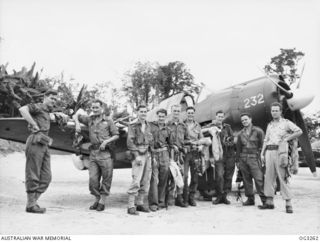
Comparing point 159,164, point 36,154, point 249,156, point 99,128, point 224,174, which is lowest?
point 224,174

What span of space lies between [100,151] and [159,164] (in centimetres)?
109

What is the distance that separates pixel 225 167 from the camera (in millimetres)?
7324

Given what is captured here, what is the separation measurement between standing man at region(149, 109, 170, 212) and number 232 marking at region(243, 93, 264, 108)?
2680mm

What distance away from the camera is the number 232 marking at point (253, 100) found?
816 cm

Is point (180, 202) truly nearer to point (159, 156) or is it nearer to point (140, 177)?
point (159, 156)

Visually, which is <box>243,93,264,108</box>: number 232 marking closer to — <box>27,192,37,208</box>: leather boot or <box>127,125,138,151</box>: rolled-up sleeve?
<box>127,125,138,151</box>: rolled-up sleeve

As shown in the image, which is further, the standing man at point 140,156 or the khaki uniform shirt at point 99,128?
the khaki uniform shirt at point 99,128

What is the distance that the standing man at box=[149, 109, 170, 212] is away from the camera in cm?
632

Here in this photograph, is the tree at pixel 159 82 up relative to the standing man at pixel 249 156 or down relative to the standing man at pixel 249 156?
up

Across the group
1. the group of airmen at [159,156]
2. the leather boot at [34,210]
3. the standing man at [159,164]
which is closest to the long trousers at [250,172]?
the group of airmen at [159,156]

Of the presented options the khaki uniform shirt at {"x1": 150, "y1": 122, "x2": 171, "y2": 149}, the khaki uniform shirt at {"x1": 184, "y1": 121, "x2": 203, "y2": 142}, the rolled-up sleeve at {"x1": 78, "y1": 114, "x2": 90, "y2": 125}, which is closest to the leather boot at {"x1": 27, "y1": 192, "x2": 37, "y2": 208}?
the rolled-up sleeve at {"x1": 78, "y1": 114, "x2": 90, "y2": 125}

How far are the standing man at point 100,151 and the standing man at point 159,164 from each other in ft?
2.50

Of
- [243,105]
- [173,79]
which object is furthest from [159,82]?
[243,105]

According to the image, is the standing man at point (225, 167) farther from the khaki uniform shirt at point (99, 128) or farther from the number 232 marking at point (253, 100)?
the khaki uniform shirt at point (99, 128)
